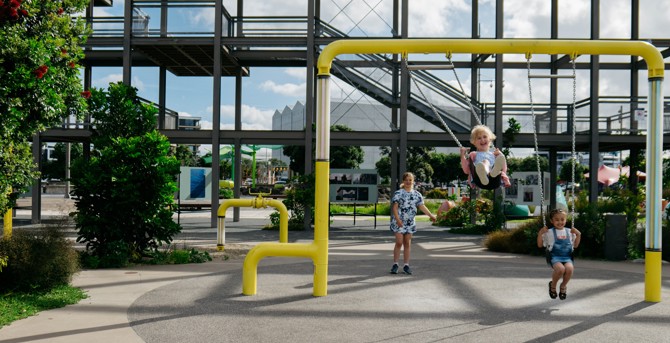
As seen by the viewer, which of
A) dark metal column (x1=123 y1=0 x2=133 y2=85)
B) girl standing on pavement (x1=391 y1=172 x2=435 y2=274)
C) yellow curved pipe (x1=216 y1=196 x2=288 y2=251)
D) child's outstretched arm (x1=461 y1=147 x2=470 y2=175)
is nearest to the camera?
child's outstretched arm (x1=461 y1=147 x2=470 y2=175)

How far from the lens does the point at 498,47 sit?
777 centimetres

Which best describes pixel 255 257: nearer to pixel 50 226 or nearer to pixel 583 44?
pixel 50 226

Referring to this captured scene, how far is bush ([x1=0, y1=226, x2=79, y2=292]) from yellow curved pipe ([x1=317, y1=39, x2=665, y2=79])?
4.41m

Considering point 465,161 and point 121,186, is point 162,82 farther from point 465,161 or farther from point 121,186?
point 465,161

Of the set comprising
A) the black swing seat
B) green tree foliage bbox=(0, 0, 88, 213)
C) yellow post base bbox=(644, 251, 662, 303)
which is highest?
green tree foliage bbox=(0, 0, 88, 213)

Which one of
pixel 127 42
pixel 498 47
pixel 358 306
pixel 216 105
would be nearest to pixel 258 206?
pixel 358 306

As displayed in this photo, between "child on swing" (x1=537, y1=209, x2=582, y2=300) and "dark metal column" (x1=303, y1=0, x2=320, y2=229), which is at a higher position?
"dark metal column" (x1=303, y1=0, x2=320, y2=229)

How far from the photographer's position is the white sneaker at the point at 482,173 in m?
7.49

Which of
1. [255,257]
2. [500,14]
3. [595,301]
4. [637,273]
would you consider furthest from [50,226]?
[500,14]

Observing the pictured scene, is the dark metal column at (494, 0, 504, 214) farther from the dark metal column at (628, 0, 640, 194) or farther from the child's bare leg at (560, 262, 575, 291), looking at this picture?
the child's bare leg at (560, 262, 575, 291)

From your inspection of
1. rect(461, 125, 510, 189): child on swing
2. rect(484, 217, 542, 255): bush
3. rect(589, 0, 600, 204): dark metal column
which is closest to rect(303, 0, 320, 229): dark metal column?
rect(484, 217, 542, 255): bush

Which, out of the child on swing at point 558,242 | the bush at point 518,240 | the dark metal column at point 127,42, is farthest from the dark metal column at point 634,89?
the dark metal column at point 127,42

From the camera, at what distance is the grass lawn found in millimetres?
6352

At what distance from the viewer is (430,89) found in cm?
1928
